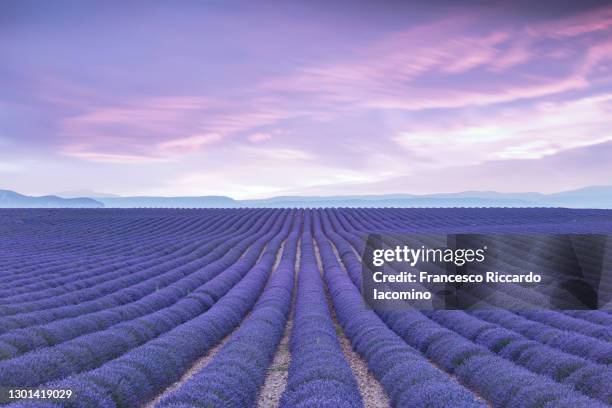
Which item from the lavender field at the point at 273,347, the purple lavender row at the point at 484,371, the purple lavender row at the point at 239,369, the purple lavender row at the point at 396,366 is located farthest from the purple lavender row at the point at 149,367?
the purple lavender row at the point at 484,371

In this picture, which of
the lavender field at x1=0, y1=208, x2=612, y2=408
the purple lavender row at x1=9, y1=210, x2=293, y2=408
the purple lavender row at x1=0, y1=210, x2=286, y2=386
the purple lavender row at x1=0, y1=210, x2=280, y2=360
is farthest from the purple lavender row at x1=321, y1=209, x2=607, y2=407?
the purple lavender row at x1=0, y1=210, x2=280, y2=360

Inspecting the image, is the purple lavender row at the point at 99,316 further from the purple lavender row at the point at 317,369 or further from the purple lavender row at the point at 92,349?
the purple lavender row at the point at 317,369

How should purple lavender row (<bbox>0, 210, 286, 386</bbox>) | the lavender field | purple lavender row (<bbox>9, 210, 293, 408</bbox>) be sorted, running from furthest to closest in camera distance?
purple lavender row (<bbox>0, 210, 286, 386</bbox>) → the lavender field → purple lavender row (<bbox>9, 210, 293, 408</bbox>)

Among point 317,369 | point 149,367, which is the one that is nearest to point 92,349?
point 149,367

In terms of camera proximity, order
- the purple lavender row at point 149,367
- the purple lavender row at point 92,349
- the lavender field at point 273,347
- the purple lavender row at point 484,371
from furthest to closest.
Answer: the purple lavender row at point 92,349 < the lavender field at point 273,347 < the purple lavender row at point 149,367 < the purple lavender row at point 484,371

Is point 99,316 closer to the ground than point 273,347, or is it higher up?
higher up

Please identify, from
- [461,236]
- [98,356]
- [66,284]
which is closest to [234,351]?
[98,356]

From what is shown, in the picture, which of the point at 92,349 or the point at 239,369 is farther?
the point at 92,349

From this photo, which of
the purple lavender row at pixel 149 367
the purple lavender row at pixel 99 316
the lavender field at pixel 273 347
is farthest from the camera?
the purple lavender row at pixel 99 316

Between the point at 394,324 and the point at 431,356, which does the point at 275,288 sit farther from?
the point at 431,356

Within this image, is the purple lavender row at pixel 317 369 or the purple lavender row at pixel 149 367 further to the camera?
the purple lavender row at pixel 149 367

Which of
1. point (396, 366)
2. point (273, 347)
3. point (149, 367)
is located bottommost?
point (273, 347)

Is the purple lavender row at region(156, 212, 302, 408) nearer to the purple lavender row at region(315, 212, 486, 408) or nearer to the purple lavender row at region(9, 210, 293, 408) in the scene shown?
the purple lavender row at region(9, 210, 293, 408)

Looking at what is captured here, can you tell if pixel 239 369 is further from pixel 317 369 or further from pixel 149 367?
pixel 149 367
